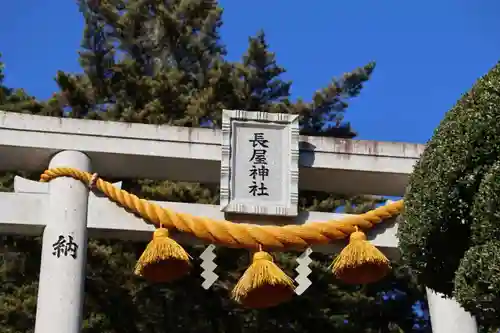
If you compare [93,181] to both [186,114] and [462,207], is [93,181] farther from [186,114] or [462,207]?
[186,114]

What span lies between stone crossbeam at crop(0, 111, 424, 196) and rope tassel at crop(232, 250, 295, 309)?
987 millimetres

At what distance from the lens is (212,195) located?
9062 mm

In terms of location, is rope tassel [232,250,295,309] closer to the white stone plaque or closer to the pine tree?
the white stone plaque

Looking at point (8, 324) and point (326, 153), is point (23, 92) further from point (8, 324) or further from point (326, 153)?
point (326, 153)

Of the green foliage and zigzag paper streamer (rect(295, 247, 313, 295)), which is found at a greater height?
the green foliage

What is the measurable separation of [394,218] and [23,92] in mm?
5282

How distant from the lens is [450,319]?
6.41m

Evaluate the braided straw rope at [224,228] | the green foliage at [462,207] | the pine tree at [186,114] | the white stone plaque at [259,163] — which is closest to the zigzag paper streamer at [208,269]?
the braided straw rope at [224,228]

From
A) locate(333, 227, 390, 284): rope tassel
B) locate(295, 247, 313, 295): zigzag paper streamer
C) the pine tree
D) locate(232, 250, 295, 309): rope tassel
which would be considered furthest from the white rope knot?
the pine tree

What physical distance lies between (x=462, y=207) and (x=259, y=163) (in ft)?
7.93

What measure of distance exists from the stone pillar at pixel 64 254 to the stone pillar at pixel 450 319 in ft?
8.59

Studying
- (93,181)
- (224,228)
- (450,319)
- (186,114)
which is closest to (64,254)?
(93,181)

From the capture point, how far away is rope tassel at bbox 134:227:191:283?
5.81 metres

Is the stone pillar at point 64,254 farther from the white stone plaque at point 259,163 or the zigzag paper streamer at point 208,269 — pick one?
the white stone plaque at point 259,163
